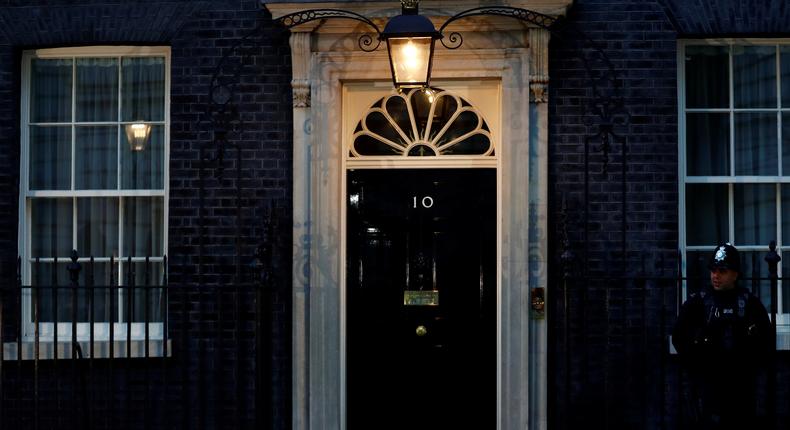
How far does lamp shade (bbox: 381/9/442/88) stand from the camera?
294 inches

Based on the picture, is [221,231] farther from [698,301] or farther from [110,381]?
[698,301]

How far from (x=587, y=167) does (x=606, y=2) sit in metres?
1.30

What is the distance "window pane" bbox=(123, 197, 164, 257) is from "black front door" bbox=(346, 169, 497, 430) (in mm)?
1565

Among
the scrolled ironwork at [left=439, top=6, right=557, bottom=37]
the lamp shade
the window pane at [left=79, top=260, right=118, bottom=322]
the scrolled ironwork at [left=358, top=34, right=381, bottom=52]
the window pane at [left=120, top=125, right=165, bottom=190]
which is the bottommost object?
the window pane at [left=79, top=260, right=118, bottom=322]

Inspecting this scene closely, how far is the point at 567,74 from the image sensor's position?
328 inches

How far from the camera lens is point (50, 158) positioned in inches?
348

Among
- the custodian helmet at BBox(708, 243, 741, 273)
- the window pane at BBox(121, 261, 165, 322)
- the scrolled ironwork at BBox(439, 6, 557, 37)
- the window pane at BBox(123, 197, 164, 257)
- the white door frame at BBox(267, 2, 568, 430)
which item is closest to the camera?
the custodian helmet at BBox(708, 243, 741, 273)

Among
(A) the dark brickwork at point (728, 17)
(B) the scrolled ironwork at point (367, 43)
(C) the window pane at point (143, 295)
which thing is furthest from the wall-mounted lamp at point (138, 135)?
(A) the dark brickwork at point (728, 17)

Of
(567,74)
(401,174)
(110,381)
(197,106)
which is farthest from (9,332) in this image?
(567,74)

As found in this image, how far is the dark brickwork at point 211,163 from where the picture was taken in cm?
841

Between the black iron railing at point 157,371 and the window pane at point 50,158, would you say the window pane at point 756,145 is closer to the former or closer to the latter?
the black iron railing at point 157,371

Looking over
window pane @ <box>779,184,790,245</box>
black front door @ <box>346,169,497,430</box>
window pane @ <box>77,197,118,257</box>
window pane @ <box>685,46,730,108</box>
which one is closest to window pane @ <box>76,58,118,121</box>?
window pane @ <box>77,197,118,257</box>

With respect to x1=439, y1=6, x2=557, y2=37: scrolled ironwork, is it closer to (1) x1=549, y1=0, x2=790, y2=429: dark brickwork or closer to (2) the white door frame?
(2) the white door frame

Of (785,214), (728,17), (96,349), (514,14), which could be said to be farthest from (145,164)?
(785,214)
